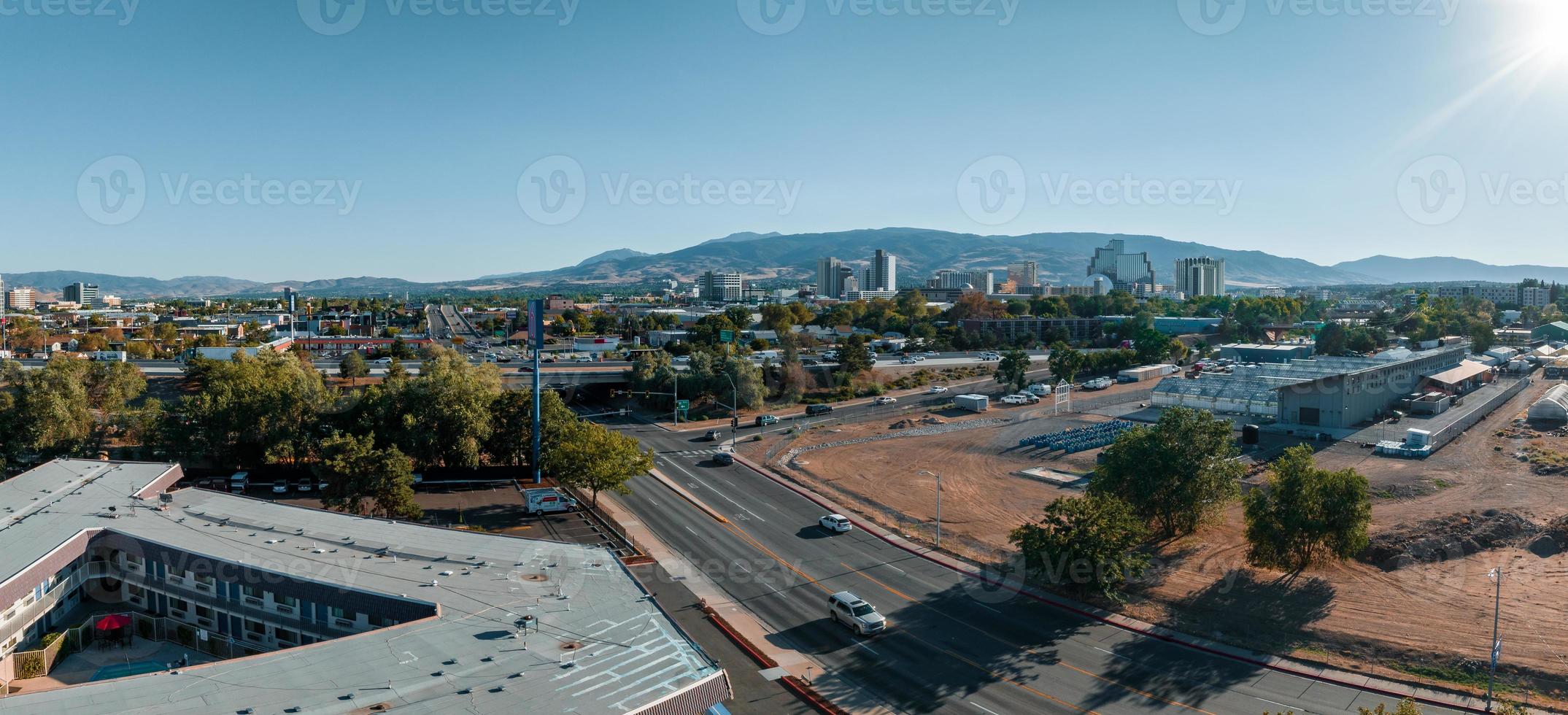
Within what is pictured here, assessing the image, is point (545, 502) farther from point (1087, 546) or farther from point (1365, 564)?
point (1365, 564)

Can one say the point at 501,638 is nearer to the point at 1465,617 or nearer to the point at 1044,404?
the point at 1465,617

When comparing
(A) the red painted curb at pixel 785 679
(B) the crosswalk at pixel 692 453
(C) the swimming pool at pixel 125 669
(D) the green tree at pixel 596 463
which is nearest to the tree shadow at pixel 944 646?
(A) the red painted curb at pixel 785 679

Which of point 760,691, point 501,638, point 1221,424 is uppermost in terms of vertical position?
point 1221,424

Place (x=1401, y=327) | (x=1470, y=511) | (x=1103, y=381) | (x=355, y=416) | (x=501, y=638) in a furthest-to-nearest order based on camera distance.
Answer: (x=1401, y=327)
(x=1103, y=381)
(x=355, y=416)
(x=1470, y=511)
(x=501, y=638)

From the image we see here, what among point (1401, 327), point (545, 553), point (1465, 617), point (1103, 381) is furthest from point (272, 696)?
point (1401, 327)

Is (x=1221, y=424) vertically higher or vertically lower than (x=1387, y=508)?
higher

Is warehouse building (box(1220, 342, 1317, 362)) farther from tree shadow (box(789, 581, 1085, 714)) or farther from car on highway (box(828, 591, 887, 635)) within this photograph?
car on highway (box(828, 591, 887, 635))
